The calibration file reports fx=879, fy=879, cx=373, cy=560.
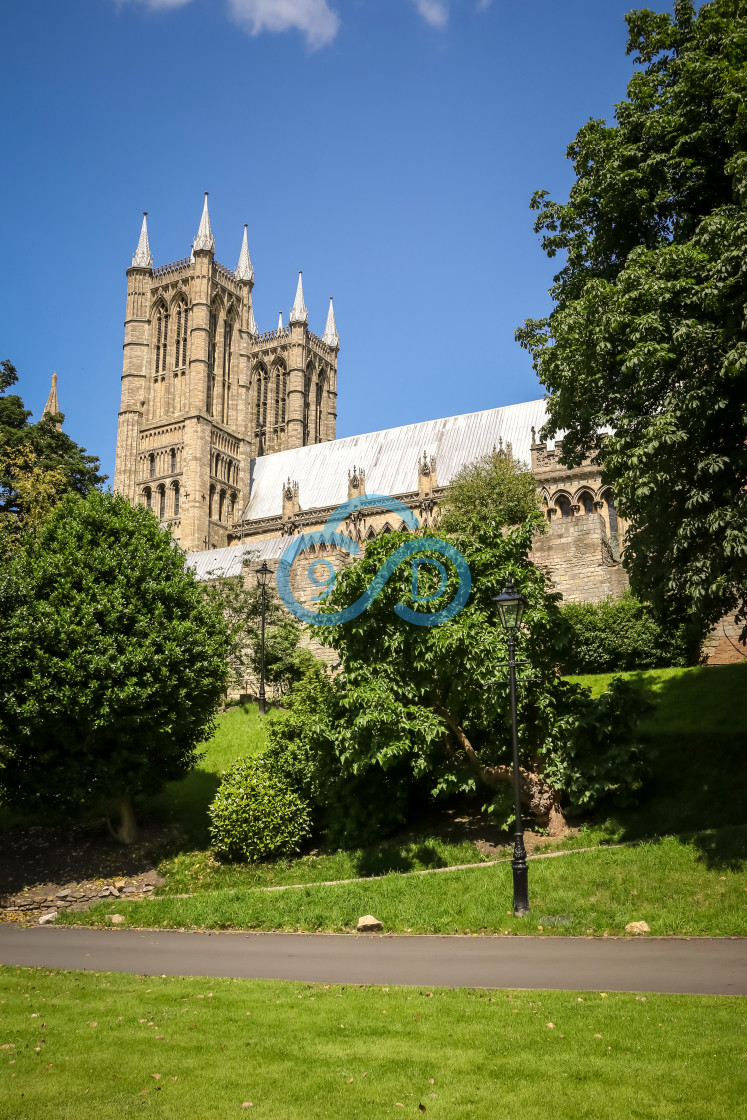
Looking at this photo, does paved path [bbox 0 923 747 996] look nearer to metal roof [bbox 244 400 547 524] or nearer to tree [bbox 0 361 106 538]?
tree [bbox 0 361 106 538]

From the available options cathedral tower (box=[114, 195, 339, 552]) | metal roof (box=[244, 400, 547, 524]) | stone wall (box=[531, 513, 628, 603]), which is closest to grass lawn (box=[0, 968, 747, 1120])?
stone wall (box=[531, 513, 628, 603])

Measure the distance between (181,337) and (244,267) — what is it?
12562 mm

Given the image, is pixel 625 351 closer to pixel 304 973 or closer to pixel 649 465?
pixel 649 465

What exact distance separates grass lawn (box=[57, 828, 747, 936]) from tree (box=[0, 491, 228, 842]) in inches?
177

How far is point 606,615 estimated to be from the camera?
27.6 m

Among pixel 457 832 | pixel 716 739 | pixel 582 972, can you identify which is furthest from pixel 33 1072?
pixel 716 739

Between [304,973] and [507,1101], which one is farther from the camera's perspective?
[304,973]

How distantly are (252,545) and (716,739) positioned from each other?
35618 millimetres

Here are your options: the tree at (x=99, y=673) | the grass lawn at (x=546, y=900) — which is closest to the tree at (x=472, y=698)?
the grass lawn at (x=546, y=900)

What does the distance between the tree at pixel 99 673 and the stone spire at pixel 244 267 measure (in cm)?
7295

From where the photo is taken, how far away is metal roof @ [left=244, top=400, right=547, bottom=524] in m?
64.6

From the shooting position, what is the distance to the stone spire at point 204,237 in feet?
274

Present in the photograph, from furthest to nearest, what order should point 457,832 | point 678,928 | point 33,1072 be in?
point 457,832, point 678,928, point 33,1072

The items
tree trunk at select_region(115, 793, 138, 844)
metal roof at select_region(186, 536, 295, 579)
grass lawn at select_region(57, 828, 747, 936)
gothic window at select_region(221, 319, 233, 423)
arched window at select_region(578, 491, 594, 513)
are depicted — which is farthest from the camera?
gothic window at select_region(221, 319, 233, 423)
